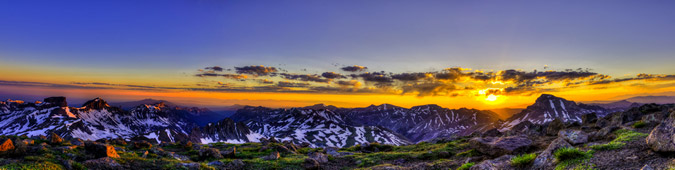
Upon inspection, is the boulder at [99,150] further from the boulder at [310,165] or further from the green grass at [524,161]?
the green grass at [524,161]

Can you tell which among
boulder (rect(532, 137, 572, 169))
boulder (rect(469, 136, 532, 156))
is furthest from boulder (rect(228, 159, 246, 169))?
boulder (rect(532, 137, 572, 169))

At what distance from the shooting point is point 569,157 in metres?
13.8

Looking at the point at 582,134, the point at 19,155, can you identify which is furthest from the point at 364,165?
the point at 19,155

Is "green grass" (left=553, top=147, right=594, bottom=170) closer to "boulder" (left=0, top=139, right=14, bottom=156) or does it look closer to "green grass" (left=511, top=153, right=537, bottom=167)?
"green grass" (left=511, top=153, right=537, bottom=167)

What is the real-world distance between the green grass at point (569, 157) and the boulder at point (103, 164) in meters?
27.1

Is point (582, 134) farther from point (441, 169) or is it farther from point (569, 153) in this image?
point (569, 153)

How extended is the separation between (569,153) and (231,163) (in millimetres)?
26636

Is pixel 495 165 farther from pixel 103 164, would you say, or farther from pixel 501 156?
pixel 103 164

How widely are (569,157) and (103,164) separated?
2826 cm

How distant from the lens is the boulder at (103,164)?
19.4 meters

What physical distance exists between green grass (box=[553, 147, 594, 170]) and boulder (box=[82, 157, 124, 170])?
27080mm

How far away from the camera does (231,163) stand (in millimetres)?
28656

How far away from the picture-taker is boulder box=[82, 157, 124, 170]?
763 inches

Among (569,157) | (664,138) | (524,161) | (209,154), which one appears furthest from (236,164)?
(664,138)
